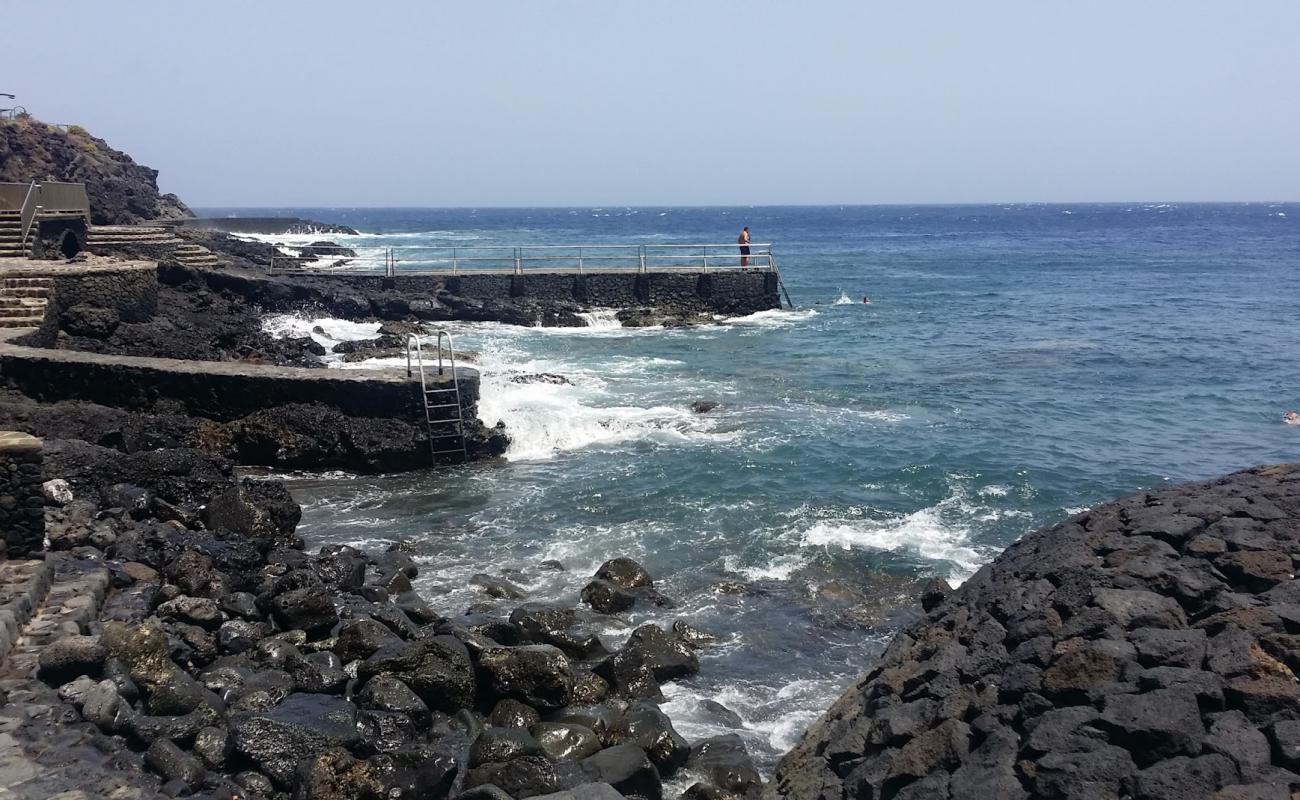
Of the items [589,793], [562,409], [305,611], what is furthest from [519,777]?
[562,409]

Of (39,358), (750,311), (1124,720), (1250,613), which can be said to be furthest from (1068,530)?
(750,311)

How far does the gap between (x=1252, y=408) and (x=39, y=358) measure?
22604mm

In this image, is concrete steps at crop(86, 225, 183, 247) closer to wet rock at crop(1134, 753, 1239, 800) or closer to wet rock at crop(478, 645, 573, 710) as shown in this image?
wet rock at crop(478, 645, 573, 710)

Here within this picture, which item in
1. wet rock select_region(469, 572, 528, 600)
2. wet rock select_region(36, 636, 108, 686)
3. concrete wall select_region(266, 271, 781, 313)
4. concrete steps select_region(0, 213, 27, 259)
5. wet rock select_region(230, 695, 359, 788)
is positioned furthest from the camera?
concrete wall select_region(266, 271, 781, 313)

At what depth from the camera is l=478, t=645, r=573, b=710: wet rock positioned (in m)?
8.70

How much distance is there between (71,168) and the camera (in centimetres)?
4134

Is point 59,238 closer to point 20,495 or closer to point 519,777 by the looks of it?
point 20,495

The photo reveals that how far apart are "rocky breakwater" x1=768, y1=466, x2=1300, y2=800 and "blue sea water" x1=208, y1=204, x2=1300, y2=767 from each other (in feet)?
6.41

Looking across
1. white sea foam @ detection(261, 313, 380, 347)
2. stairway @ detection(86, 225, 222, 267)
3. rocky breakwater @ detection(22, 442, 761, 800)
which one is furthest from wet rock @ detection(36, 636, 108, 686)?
stairway @ detection(86, 225, 222, 267)

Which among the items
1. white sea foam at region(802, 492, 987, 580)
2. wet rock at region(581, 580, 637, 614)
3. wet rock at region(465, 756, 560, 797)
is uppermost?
wet rock at region(465, 756, 560, 797)

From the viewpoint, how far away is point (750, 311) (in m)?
36.9

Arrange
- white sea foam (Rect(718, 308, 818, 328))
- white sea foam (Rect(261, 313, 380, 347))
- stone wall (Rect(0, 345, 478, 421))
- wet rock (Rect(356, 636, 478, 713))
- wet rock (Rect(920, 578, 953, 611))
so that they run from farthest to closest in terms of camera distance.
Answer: white sea foam (Rect(718, 308, 818, 328)) → white sea foam (Rect(261, 313, 380, 347)) → stone wall (Rect(0, 345, 478, 421)) → wet rock (Rect(920, 578, 953, 611)) → wet rock (Rect(356, 636, 478, 713))

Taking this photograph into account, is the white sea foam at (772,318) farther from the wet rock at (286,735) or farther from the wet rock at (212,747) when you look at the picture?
the wet rock at (212,747)

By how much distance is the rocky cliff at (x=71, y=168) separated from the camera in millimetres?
39031
